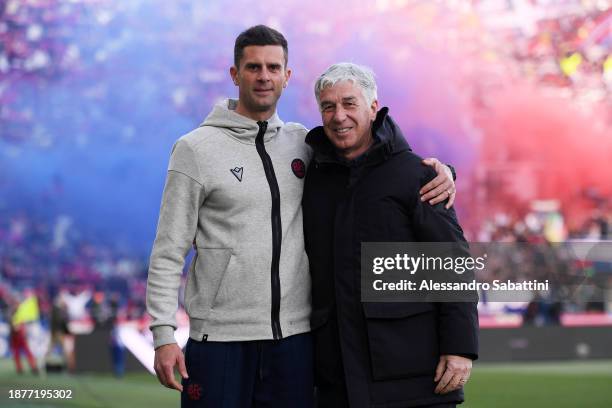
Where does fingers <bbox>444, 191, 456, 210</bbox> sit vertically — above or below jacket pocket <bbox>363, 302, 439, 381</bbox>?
above

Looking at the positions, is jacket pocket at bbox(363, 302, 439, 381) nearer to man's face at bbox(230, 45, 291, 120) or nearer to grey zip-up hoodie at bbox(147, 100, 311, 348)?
grey zip-up hoodie at bbox(147, 100, 311, 348)

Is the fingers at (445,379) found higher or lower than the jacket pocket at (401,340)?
lower

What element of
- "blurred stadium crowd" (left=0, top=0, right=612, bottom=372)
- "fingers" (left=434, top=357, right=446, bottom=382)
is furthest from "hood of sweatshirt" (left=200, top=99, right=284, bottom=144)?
"blurred stadium crowd" (left=0, top=0, right=612, bottom=372)

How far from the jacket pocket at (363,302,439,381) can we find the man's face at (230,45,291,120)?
0.60m

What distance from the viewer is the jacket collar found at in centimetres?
229

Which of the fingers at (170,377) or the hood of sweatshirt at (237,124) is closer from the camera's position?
the fingers at (170,377)

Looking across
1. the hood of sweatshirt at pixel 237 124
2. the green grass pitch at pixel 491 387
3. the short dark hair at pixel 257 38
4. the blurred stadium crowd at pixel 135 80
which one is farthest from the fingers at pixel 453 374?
the blurred stadium crowd at pixel 135 80

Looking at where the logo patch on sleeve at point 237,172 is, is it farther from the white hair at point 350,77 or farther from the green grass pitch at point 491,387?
the green grass pitch at point 491,387

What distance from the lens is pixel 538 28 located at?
14.0 m

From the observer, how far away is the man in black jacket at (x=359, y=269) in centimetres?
222

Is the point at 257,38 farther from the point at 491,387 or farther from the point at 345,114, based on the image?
the point at 491,387

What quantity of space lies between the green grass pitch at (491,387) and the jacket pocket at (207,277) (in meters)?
4.81

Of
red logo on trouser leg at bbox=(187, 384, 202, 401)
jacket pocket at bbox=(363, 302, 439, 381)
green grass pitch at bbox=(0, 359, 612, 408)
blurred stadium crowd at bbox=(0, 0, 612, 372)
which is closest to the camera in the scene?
jacket pocket at bbox=(363, 302, 439, 381)

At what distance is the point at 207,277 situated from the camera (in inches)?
91.9
